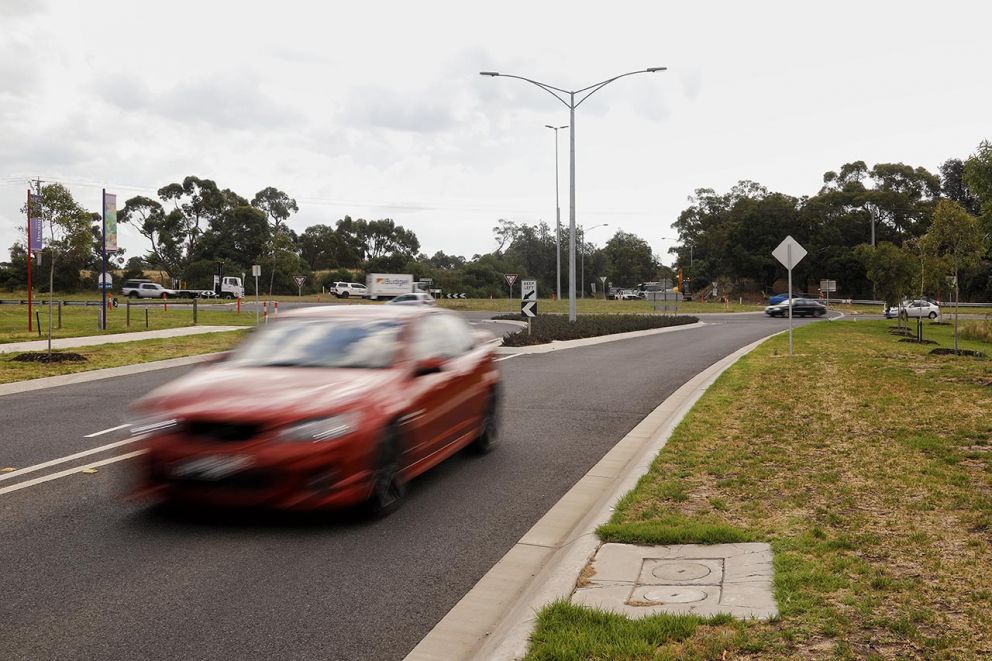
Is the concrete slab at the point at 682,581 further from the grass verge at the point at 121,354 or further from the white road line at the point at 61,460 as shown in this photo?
the grass verge at the point at 121,354

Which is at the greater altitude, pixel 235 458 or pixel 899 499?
pixel 235 458

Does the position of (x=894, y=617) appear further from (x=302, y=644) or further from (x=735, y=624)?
(x=302, y=644)

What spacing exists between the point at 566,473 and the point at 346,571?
3207 mm

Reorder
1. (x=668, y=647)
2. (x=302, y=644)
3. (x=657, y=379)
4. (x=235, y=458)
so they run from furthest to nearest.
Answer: (x=657, y=379)
(x=235, y=458)
(x=302, y=644)
(x=668, y=647)

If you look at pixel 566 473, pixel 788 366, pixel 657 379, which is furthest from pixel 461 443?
pixel 788 366

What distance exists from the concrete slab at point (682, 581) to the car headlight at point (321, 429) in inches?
72.2

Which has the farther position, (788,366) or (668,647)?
(788,366)

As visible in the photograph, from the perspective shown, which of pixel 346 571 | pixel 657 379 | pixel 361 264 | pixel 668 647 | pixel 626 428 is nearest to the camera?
pixel 668 647

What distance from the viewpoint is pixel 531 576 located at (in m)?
4.94

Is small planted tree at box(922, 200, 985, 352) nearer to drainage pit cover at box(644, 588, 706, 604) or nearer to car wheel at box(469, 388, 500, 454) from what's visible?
car wheel at box(469, 388, 500, 454)

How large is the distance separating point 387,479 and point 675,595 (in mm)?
2434

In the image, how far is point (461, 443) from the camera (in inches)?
307

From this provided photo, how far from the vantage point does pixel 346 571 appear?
4.97m

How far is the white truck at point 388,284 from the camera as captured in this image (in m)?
72.3
